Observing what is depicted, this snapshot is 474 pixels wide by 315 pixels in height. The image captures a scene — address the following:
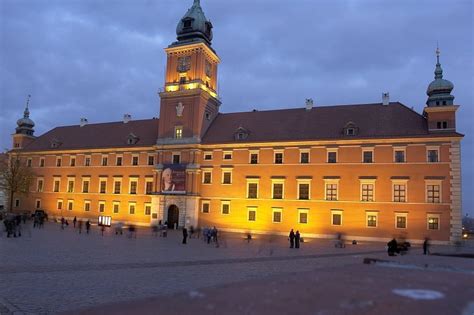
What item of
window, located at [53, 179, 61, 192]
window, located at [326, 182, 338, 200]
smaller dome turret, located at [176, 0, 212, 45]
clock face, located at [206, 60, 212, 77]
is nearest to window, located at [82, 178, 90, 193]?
window, located at [53, 179, 61, 192]

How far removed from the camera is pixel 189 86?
166 ft

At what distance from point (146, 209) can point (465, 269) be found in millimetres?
44004

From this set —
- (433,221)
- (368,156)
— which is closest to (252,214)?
(368,156)

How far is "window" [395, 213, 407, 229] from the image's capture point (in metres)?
38.2

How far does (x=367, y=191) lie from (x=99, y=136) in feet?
133

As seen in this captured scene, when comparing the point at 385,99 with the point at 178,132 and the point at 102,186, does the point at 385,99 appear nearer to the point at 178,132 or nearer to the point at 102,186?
the point at 178,132

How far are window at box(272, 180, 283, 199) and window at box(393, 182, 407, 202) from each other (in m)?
11.7

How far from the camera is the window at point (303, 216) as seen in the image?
42.1 m

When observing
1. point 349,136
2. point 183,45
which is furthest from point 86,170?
point 349,136

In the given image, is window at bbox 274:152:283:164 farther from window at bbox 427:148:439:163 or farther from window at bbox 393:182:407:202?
window at bbox 427:148:439:163

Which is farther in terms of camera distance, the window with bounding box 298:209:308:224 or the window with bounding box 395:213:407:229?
the window with bounding box 298:209:308:224

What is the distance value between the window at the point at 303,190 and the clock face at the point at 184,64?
21.5 meters

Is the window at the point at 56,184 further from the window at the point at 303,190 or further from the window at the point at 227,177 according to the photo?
the window at the point at 303,190

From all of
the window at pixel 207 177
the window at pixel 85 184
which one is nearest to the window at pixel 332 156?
the window at pixel 207 177
